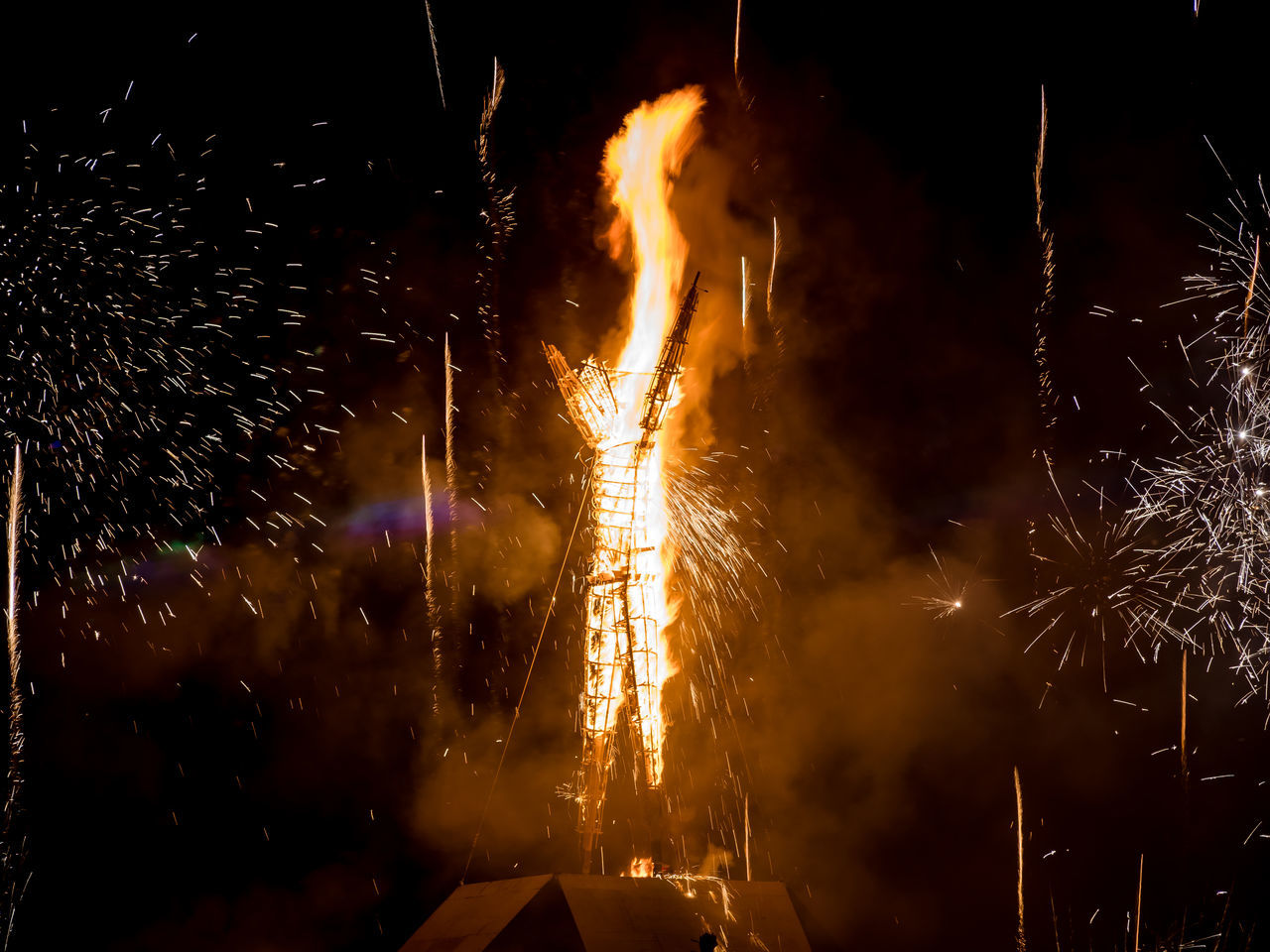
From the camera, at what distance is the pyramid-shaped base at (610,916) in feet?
24.2

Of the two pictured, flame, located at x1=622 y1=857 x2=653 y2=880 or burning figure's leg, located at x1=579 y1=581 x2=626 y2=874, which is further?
flame, located at x1=622 y1=857 x2=653 y2=880

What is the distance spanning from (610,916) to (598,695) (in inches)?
94.8

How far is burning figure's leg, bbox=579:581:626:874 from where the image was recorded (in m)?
9.52

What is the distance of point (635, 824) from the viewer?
10570mm

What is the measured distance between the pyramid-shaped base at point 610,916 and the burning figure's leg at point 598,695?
1.45 meters

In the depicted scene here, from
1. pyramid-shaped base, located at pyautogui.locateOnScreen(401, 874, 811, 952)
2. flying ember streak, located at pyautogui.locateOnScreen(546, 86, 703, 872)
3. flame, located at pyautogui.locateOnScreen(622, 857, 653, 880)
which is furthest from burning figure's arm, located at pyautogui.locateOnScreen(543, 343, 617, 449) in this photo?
flame, located at pyautogui.locateOnScreen(622, 857, 653, 880)

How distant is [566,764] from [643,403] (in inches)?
237

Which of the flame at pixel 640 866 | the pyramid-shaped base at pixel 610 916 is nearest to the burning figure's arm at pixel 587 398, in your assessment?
the pyramid-shaped base at pixel 610 916

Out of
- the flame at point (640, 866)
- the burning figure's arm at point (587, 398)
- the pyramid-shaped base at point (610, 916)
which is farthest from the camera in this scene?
the flame at point (640, 866)

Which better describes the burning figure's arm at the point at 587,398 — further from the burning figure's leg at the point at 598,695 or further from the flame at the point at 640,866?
the flame at the point at 640,866

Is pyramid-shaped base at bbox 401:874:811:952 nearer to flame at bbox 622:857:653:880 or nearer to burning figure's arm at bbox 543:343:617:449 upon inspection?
flame at bbox 622:857:653:880

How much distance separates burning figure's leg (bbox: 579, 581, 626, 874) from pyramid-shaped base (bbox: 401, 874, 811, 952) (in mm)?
1447

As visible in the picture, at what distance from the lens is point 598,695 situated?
9.67 metres

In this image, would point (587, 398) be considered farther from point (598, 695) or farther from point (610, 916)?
point (610, 916)
